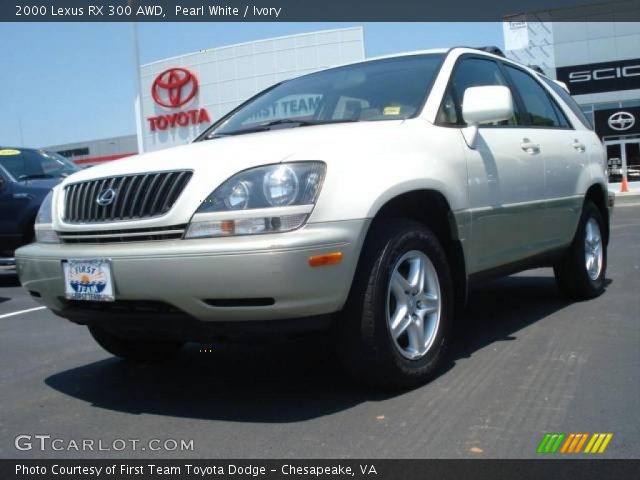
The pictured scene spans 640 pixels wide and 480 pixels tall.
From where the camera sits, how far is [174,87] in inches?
1284

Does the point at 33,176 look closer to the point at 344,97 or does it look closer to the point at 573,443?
the point at 344,97

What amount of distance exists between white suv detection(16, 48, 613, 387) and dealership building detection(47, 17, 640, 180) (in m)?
23.7

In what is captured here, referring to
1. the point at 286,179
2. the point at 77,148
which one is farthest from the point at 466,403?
the point at 77,148

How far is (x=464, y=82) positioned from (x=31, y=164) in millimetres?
6766

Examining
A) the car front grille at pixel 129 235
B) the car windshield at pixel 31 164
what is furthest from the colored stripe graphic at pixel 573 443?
the car windshield at pixel 31 164

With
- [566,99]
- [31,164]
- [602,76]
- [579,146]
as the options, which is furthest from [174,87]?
[579,146]

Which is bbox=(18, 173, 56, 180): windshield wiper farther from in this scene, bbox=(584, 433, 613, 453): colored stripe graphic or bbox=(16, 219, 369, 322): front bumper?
bbox=(584, 433, 613, 453): colored stripe graphic

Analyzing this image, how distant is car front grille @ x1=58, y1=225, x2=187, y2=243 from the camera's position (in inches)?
110

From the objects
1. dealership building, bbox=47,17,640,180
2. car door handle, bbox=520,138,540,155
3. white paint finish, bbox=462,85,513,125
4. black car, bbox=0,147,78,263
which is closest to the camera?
white paint finish, bbox=462,85,513,125

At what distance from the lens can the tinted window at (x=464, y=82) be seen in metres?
3.73

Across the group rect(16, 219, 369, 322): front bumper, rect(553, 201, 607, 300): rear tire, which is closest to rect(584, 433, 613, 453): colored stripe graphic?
rect(16, 219, 369, 322): front bumper
